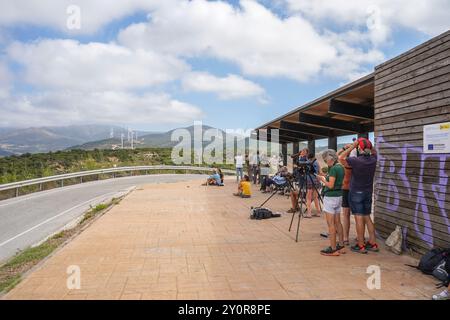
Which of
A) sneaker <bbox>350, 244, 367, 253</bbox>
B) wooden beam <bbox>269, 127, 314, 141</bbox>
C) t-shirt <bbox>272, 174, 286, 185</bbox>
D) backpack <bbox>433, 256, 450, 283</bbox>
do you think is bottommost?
sneaker <bbox>350, 244, 367, 253</bbox>

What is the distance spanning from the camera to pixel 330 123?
12.8 metres

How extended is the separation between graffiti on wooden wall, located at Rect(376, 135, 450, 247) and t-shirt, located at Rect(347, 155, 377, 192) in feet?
1.92

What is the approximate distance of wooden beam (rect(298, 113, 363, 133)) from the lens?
12.5 m

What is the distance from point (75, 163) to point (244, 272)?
90.7 ft

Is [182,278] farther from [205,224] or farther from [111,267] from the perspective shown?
[205,224]

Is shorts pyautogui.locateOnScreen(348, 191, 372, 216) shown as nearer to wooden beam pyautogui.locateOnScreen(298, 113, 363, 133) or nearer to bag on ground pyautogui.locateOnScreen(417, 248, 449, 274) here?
bag on ground pyautogui.locateOnScreen(417, 248, 449, 274)

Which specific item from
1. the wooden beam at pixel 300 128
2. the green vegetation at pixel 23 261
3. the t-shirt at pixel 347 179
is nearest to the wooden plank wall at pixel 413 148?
the t-shirt at pixel 347 179

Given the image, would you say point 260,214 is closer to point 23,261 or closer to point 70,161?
point 23,261

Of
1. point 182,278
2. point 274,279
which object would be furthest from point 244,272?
point 182,278

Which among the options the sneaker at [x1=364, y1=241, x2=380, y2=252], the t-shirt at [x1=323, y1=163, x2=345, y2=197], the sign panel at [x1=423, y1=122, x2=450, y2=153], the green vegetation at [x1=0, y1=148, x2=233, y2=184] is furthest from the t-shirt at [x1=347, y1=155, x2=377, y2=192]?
the green vegetation at [x1=0, y1=148, x2=233, y2=184]

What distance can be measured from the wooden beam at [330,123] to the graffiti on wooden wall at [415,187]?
234 inches

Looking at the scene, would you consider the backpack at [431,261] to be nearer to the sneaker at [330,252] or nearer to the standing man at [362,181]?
the standing man at [362,181]

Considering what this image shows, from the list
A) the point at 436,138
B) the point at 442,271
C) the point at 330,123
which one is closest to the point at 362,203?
the point at 436,138
